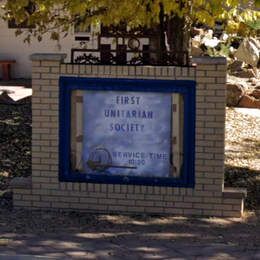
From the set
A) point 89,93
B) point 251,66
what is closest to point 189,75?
point 89,93

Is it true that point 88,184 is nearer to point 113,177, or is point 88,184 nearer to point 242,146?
point 113,177

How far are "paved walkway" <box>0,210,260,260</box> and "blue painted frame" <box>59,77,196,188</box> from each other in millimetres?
→ 344

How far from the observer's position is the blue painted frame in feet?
24.0

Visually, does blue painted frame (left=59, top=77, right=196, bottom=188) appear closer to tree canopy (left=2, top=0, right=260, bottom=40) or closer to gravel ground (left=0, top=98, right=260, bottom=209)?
tree canopy (left=2, top=0, right=260, bottom=40)

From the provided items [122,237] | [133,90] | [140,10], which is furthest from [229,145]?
[122,237]

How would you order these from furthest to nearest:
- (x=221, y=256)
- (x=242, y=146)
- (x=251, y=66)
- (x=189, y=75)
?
(x=251, y=66) < (x=242, y=146) < (x=189, y=75) < (x=221, y=256)

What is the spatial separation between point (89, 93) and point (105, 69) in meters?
0.28

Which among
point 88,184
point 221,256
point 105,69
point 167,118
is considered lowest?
point 221,256

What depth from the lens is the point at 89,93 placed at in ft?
24.6

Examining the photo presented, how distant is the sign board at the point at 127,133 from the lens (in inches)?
292

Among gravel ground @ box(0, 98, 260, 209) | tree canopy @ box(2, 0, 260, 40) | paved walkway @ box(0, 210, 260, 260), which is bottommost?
paved walkway @ box(0, 210, 260, 260)

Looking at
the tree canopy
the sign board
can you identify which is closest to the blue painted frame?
the sign board

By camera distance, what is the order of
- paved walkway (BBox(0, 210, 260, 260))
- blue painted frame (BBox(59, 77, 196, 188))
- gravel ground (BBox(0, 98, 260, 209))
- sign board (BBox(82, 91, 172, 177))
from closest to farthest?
paved walkway (BBox(0, 210, 260, 260)) → blue painted frame (BBox(59, 77, 196, 188)) → sign board (BBox(82, 91, 172, 177)) → gravel ground (BBox(0, 98, 260, 209))

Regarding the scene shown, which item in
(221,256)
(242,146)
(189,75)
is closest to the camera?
(221,256)
